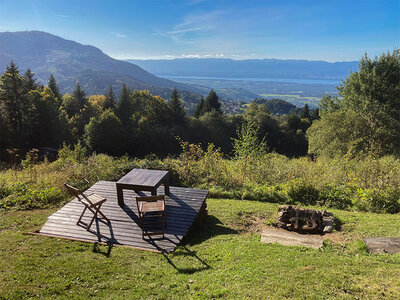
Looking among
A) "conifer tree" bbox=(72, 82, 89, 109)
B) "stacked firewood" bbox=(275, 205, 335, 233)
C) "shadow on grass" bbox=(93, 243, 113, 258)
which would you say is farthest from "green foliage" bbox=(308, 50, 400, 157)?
"conifer tree" bbox=(72, 82, 89, 109)

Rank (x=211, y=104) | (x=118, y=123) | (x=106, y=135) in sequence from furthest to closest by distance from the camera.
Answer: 1. (x=211, y=104)
2. (x=118, y=123)
3. (x=106, y=135)

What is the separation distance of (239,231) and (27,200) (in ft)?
23.7

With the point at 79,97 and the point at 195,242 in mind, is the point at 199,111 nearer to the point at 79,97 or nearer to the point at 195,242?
the point at 79,97

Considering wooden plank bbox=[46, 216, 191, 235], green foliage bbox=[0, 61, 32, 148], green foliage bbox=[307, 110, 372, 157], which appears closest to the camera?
wooden plank bbox=[46, 216, 191, 235]

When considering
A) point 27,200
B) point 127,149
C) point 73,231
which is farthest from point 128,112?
point 73,231

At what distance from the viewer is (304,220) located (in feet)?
23.8

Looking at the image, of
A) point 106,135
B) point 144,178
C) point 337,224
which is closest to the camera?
point 337,224

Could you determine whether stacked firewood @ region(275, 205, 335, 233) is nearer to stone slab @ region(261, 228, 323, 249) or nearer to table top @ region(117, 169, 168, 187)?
stone slab @ region(261, 228, 323, 249)

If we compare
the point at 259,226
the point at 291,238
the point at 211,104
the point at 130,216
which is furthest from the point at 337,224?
the point at 211,104

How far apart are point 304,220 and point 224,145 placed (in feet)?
122

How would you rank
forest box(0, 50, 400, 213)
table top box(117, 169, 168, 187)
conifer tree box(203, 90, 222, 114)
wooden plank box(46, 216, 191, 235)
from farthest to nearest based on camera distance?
conifer tree box(203, 90, 222, 114) < forest box(0, 50, 400, 213) < table top box(117, 169, 168, 187) < wooden plank box(46, 216, 191, 235)

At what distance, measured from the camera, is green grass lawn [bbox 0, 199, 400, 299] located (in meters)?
3.92

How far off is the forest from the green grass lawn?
3317 mm

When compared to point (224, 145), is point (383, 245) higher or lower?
higher
